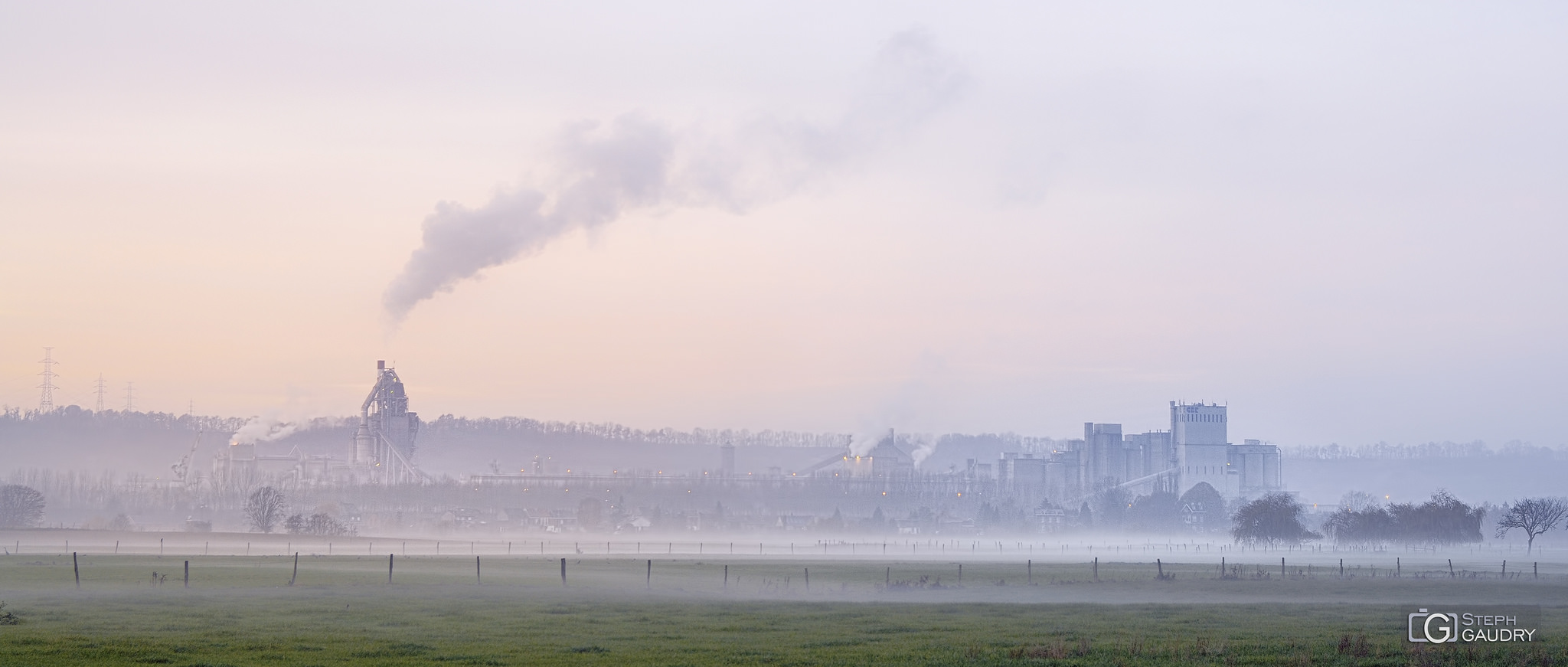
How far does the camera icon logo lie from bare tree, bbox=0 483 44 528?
509ft

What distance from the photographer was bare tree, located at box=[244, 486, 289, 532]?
166000 mm

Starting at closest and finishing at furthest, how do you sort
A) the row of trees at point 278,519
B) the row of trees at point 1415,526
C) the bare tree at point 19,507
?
the row of trees at point 1415,526 → the row of trees at point 278,519 → the bare tree at point 19,507

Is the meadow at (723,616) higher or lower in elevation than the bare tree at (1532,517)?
higher

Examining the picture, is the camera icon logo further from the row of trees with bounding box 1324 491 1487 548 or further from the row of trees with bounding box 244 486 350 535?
the row of trees with bounding box 244 486 350 535

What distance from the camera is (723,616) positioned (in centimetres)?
4575

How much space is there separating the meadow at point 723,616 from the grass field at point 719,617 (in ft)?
0.42

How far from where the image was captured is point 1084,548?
163250 mm

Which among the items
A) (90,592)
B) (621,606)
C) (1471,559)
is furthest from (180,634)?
(1471,559)

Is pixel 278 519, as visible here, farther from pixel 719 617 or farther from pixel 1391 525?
pixel 719 617

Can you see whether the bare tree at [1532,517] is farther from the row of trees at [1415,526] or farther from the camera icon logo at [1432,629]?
the camera icon logo at [1432,629]

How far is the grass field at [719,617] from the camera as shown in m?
33.0

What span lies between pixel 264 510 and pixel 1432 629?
155123mm

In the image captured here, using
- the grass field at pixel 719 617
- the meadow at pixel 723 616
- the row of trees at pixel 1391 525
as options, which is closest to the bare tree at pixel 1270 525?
the row of trees at pixel 1391 525

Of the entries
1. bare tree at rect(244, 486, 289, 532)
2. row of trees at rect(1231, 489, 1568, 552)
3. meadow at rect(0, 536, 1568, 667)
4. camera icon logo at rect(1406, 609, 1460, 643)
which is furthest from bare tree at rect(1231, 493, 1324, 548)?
bare tree at rect(244, 486, 289, 532)
